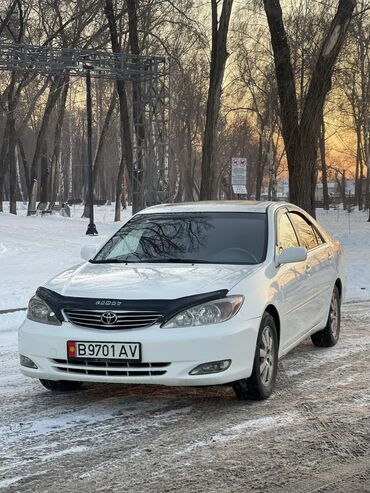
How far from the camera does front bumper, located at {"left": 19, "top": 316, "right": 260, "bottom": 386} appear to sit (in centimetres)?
485

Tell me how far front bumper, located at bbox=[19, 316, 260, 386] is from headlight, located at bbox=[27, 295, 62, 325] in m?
0.06

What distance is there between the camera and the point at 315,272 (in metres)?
6.83

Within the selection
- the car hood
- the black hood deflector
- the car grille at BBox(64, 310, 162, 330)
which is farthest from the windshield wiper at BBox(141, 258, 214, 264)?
the car grille at BBox(64, 310, 162, 330)

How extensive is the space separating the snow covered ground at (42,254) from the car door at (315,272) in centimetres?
433

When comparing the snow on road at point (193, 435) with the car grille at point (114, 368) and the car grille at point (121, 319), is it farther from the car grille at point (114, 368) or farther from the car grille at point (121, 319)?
the car grille at point (121, 319)

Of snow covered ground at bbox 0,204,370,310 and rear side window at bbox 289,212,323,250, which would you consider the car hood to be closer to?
rear side window at bbox 289,212,323,250

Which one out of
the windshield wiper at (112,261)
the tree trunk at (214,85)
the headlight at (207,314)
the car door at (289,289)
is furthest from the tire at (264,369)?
the tree trunk at (214,85)

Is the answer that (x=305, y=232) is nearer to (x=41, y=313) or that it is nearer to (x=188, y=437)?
(x=41, y=313)

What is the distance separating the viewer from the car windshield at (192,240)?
600cm

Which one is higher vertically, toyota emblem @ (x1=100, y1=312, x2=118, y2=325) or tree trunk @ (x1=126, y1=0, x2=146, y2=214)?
tree trunk @ (x1=126, y1=0, x2=146, y2=214)

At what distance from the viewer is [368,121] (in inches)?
1475

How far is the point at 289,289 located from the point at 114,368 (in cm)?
180

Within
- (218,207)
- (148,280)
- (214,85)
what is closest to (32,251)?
(214,85)

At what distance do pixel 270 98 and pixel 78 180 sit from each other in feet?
196
